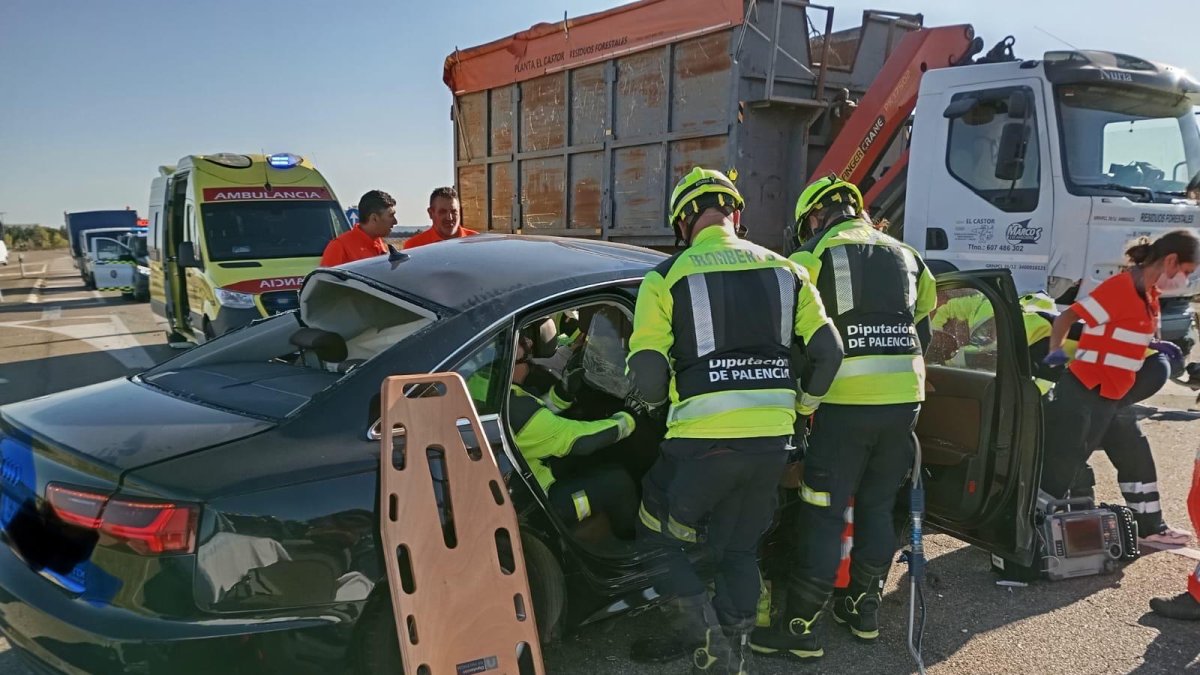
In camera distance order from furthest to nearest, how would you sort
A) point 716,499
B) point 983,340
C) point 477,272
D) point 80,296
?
point 80,296
point 983,340
point 477,272
point 716,499

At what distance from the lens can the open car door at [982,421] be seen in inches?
138

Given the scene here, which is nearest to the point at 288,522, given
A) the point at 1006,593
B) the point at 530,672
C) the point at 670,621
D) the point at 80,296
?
the point at 530,672

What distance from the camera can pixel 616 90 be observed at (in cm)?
799

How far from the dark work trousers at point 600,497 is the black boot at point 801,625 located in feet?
2.37

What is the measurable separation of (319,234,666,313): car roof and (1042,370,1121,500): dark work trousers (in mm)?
2389

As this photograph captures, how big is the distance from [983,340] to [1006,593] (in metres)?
1.24

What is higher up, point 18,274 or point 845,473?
point 845,473

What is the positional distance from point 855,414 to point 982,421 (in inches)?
34.3

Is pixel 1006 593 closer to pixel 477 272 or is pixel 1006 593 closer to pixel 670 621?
pixel 670 621

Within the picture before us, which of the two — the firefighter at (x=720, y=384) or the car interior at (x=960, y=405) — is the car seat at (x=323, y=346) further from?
the car interior at (x=960, y=405)

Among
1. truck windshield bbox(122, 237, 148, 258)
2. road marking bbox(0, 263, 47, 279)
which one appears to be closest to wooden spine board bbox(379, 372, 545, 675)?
truck windshield bbox(122, 237, 148, 258)

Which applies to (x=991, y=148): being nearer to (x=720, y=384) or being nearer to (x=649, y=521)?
(x=720, y=384)

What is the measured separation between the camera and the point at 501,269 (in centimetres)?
309

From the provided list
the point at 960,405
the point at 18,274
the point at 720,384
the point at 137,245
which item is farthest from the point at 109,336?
the point at 18,274
